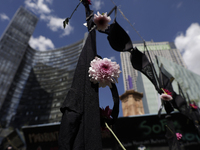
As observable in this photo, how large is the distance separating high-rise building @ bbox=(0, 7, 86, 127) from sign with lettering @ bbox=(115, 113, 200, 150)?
34291 millimetres

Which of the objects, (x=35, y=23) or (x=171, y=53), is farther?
(x=171, y=53)

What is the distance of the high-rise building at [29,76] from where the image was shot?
38719 millimetres

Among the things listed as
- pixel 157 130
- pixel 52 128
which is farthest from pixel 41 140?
pixel 157 130

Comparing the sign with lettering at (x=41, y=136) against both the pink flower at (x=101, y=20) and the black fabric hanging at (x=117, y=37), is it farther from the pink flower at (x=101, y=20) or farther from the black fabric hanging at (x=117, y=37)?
the pink flower at (x=101, y=20)

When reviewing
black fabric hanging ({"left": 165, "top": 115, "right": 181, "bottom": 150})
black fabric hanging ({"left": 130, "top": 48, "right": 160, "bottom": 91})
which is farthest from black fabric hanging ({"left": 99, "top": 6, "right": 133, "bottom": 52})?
black fabric hanging ({"left": 165, "top": 115, "right": 181, "bottom": 150})

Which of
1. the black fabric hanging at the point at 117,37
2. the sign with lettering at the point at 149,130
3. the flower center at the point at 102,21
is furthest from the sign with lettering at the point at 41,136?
the flower center at the point at 102,21

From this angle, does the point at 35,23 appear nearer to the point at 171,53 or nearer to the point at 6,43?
the point at 6,43

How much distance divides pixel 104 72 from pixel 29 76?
55.6 metres

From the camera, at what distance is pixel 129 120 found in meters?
10.7

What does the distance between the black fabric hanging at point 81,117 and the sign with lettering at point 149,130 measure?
10099 mm

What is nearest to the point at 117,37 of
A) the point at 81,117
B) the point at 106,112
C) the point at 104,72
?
the point at 104,72

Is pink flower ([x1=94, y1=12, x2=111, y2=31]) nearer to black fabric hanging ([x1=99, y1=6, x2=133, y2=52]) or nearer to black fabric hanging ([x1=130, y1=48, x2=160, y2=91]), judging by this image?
black fabric hanging ([x1=99, y1=6, x2=133, y2=52])

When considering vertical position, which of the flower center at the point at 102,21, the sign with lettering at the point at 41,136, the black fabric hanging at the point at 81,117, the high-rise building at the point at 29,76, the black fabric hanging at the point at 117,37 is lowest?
the sign with lettering at the point at 41,136

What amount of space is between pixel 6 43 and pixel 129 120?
45738 mm
